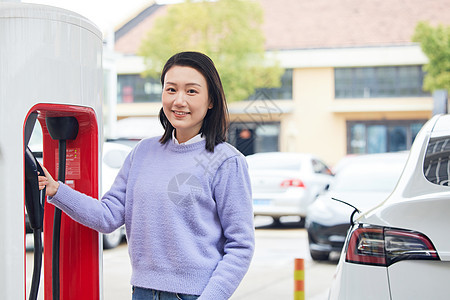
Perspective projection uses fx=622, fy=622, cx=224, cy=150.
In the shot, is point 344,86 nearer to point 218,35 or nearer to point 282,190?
point 218,35

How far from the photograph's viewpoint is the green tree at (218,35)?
82.2 feet

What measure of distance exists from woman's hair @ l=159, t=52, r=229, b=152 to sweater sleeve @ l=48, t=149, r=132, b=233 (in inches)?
10.1

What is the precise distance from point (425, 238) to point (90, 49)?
148cm

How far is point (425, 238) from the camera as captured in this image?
2453 millimetres

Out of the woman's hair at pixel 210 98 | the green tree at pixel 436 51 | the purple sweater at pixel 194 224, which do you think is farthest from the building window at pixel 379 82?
the purple sweater at pixel 194 224

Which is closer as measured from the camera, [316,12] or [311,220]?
[311,220]

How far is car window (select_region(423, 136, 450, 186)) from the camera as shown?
2.77 m

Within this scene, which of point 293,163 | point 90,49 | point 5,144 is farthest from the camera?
point 293,163

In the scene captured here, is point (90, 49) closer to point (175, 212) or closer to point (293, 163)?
point (175, 212)

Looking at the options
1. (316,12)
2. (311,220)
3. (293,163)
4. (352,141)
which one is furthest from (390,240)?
(316,12)

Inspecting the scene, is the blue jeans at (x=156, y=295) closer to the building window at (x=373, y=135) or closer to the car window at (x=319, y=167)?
the car window at (x=319, y=167)

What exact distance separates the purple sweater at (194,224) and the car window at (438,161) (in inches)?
43.6

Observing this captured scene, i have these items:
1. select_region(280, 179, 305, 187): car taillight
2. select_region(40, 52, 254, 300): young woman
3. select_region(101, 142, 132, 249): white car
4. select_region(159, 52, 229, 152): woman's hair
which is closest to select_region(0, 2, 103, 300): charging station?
select_region(40, 52, 254, 300): young woman

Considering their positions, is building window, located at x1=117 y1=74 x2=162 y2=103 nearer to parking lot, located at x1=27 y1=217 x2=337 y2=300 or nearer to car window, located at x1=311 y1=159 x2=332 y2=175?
car window, located at x1=311 y1=159 x2=332 y2=175
